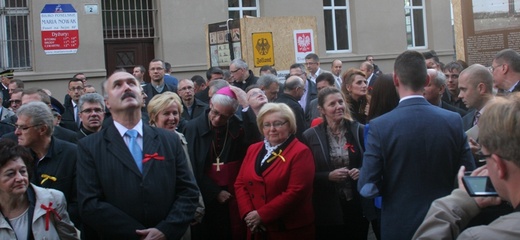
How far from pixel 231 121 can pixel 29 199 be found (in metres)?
2.55

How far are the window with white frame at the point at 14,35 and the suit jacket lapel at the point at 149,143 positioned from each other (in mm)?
12592

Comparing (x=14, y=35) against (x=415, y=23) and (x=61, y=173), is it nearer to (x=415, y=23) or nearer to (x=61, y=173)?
(x=61, y=173)

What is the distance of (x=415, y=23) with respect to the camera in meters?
22.9

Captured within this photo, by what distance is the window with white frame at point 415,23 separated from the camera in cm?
2277

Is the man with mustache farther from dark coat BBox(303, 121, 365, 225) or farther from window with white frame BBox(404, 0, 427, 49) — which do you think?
window with white frame BBox(404, 0, 427, 49)

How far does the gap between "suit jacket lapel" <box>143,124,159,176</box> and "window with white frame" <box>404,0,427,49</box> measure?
18.6 meters

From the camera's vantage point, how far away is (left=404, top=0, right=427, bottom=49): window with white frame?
22.8 m

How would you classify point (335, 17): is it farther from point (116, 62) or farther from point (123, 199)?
point (123, 199)

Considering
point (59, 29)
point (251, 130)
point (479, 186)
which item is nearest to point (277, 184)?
point (251, 130)

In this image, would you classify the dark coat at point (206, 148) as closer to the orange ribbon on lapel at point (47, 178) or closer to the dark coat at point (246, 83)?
the orange ribbon on lapel at point (47, 178)

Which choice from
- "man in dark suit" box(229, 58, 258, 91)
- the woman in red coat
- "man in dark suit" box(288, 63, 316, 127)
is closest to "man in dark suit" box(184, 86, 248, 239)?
the woman in red coat

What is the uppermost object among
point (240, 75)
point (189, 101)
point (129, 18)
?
point (129, 18)

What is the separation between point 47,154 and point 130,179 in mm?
946

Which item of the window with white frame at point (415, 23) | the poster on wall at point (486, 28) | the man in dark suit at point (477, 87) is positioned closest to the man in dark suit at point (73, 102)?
the poster on wall at point (486, 28)
